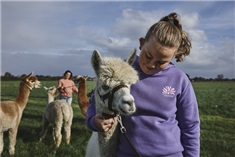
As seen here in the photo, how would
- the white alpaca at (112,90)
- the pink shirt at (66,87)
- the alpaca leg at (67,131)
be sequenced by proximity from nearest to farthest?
1. the white alpaca at (112,90)
2. the alpaca leg at (67,131)
3. the pink shirt at (66,87)

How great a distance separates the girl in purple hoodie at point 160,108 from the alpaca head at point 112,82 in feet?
0.41

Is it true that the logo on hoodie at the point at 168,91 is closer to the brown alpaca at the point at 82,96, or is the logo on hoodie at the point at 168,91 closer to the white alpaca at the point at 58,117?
the brown alpaca at the point at 82,96

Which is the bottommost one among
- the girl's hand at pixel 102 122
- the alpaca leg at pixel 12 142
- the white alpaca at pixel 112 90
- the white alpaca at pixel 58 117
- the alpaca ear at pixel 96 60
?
the alpaca leg at pixel 12 142

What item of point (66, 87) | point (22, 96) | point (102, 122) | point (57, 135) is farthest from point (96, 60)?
point (66, 87)

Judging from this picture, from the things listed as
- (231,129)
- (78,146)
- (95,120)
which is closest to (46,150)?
(78,146)

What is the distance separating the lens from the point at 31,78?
8203 millimetres

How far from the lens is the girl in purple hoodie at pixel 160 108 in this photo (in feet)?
8.19

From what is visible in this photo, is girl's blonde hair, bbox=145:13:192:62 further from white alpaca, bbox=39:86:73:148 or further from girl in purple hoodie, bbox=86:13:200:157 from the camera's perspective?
white alpaca, bbox=39:86:73:148

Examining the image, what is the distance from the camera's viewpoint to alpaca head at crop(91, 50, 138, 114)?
2321 mm

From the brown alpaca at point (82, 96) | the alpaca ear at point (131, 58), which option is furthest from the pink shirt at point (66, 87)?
the alpaca ear at point (131, 58)

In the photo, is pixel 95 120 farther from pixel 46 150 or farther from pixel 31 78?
pixel 31 78

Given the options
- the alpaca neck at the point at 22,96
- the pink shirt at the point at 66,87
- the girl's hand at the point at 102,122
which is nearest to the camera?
the girl's hand at the point at 102,122

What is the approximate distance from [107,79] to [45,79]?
61.9 metres

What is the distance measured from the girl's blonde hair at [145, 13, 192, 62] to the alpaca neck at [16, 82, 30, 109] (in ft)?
19.2
